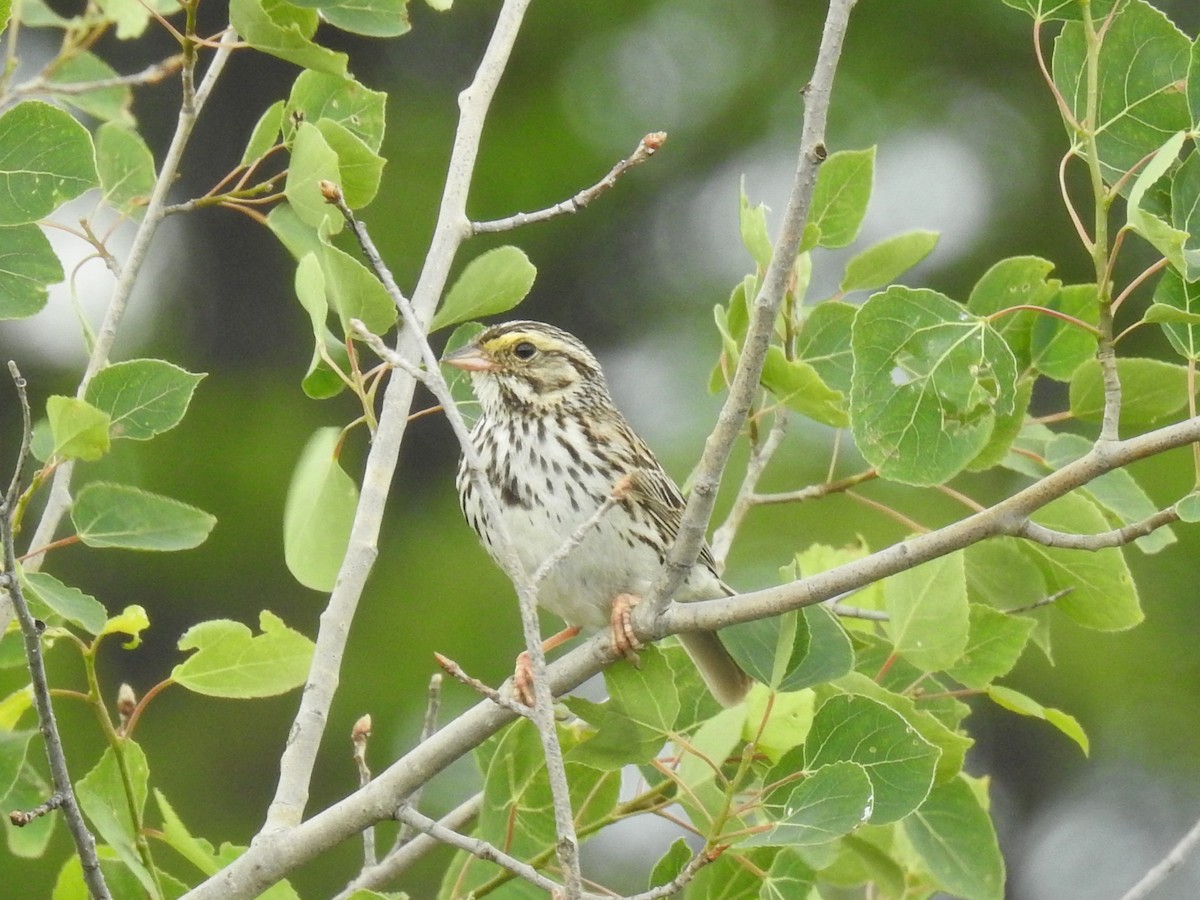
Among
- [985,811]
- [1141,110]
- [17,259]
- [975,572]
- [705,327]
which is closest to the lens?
[1141,110]

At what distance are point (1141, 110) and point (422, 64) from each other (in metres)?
8.64

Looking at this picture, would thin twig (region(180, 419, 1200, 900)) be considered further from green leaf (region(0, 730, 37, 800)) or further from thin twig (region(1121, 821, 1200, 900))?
thin twig (region(1121, 821, 1200, 900))

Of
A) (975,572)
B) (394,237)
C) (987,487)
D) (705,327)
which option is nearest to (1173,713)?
(987,487)

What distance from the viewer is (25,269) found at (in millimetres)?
2988

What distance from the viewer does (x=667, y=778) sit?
3.10 metres

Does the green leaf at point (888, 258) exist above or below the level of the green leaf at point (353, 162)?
below

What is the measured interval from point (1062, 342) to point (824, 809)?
3.68 ft

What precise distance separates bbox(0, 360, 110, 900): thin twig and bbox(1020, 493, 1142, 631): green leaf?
71.3 inches

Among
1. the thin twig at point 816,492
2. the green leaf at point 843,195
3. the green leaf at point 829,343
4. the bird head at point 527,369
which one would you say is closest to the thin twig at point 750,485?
the thin twig at point 816,492

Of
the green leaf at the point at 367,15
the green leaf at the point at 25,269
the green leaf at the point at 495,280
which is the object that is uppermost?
the green leaf at the point at 367,15

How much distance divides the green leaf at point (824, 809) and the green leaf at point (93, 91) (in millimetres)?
2436

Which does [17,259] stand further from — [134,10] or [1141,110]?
[1141,110]

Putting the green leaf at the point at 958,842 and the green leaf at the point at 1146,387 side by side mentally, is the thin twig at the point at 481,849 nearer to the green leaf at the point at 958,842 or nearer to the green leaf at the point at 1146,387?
the green leaf at the point at 958,842

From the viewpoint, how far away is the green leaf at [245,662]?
3.10 metres
